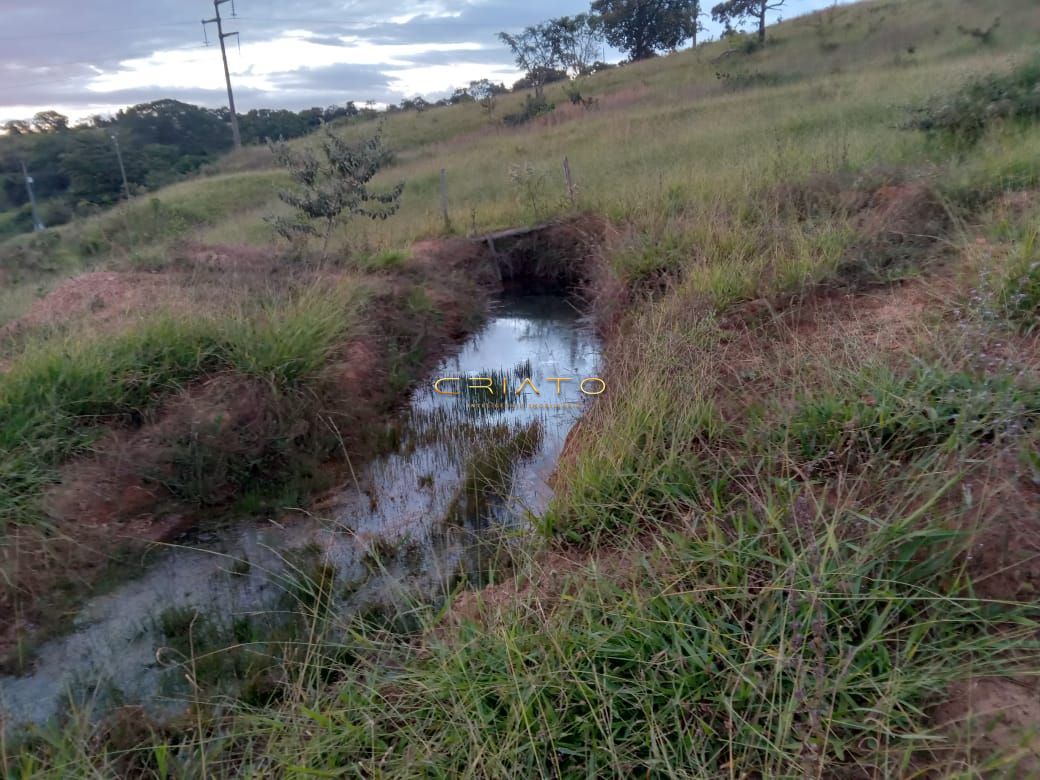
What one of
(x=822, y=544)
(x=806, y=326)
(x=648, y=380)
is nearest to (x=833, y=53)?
(x=806, y=326)

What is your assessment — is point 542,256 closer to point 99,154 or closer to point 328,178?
point 328,178

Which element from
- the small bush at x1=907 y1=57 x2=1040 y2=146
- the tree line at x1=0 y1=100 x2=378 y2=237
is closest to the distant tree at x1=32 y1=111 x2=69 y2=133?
the tree line at x1=0 y1=100 x2=378 y2=237

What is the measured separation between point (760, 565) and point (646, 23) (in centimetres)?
4245

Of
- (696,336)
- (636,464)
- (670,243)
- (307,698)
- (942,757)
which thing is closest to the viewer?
(942,757)

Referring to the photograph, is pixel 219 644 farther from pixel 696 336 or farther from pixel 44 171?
pixel 44 171

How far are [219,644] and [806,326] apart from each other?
452cm

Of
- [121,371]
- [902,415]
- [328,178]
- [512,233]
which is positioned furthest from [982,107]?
[121,371]

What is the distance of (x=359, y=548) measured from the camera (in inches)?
179

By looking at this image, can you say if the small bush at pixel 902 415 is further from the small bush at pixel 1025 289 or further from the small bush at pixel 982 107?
the small bush at pixel 982 107

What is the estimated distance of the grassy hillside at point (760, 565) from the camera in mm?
2113

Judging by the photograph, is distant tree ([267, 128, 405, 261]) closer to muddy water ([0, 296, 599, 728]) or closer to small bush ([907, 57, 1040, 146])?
muddy water ([0, 296, 599, 728])

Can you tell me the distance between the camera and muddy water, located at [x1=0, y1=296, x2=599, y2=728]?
349cm

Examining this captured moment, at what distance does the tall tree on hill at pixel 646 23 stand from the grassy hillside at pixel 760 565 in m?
36.2

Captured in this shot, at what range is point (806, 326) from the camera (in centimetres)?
512
